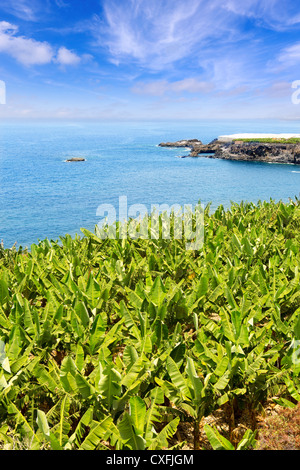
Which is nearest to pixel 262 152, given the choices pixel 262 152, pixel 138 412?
pixel 262 152

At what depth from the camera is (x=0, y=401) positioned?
311 centimetres

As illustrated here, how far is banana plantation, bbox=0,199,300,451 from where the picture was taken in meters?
2.85

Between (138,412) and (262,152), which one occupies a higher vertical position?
(262,152)

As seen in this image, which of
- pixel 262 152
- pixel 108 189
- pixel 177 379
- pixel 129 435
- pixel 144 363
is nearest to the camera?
pixel 129 435

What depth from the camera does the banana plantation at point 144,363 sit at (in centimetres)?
285

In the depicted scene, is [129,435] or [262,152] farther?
[262,152]

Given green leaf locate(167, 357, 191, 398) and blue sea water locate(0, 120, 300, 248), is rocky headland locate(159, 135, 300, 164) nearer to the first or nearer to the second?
blue sea water locate(0, 120, 300, 248)

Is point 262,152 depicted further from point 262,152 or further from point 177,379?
point 177,379

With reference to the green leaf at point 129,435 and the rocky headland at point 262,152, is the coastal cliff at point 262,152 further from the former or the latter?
the green leaf at point 129,435

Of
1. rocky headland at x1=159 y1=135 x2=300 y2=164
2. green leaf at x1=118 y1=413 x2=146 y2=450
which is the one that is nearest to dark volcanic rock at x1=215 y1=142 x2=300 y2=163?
rocky headland at x1=159 y1=135 x2=300 y2=164

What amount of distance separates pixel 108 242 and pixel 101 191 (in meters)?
30.5

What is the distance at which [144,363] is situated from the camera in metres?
3.39

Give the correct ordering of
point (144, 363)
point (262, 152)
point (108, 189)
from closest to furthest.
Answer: point (144, 363) < point (108, 189) < point (262, 152)

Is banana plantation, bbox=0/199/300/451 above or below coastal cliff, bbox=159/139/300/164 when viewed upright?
below
